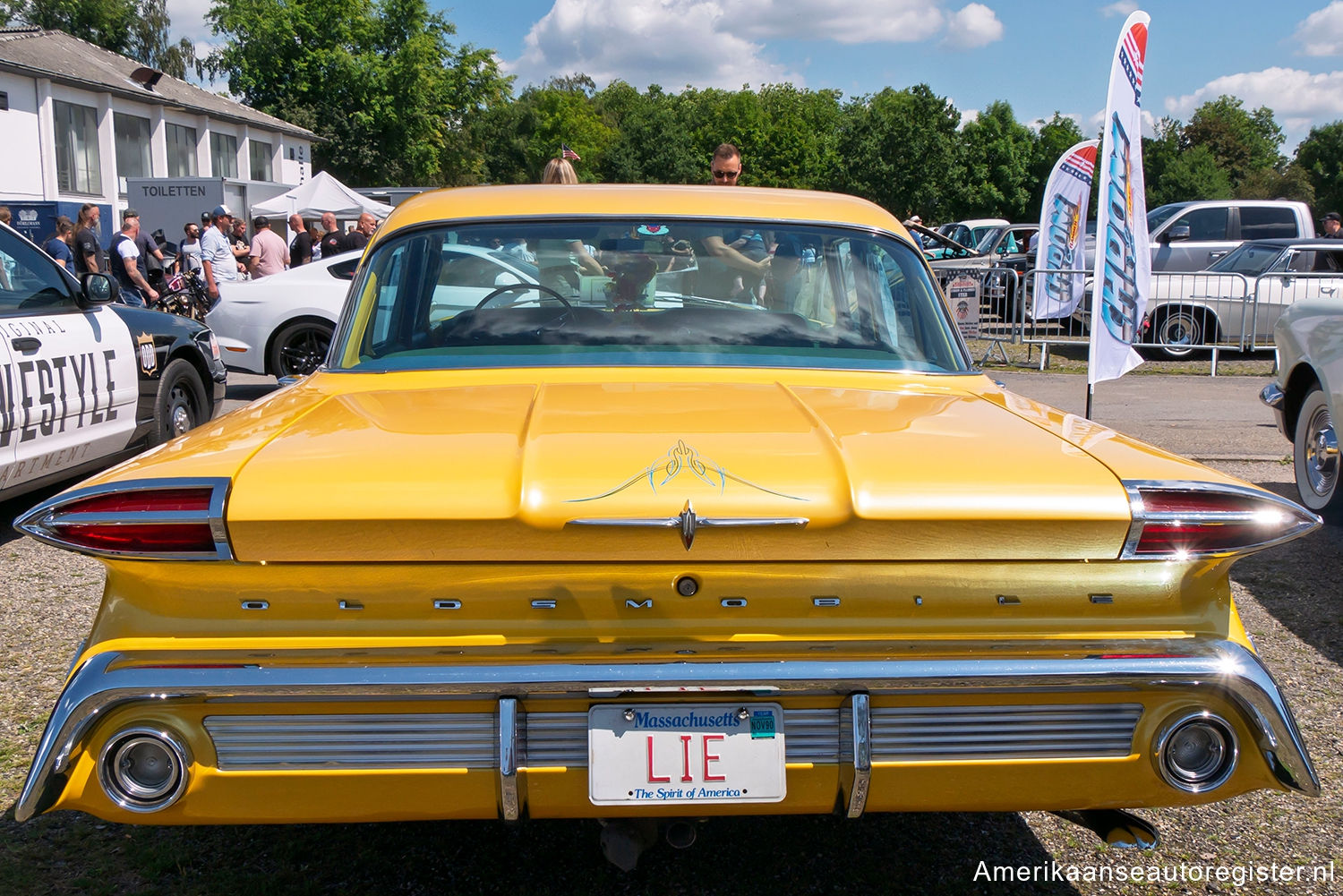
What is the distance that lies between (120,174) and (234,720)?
39251 millimetres

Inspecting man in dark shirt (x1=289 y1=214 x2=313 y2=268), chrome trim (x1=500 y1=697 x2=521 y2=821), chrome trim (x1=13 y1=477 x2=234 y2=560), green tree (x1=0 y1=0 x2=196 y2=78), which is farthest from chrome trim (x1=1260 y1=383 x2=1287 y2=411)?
green tree (x1=0 y1=0 x2=196 y2=78)

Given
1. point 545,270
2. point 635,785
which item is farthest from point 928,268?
point 635,785

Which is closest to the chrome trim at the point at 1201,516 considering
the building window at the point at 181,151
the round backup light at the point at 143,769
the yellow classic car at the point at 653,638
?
the yellow classic car at the point at 653,638

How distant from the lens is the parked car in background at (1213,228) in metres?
17.5

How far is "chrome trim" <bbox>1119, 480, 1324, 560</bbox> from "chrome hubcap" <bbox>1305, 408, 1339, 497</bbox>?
14.5 ft

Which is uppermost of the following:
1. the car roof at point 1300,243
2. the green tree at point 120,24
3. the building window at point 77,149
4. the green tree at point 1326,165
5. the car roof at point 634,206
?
the green tree at point 120,24

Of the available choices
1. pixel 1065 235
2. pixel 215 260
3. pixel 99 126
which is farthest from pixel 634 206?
pixel 99 126

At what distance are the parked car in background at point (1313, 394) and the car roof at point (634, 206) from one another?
132 inches

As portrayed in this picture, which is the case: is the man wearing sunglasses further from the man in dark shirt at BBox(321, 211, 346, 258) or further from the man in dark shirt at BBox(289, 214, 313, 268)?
the man in dark shirt at BBox(289, 214, 313, 268)

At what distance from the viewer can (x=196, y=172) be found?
41406mm

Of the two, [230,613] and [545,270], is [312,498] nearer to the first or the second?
[230,613]

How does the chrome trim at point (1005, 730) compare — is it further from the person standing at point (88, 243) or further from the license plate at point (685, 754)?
the person standing at point (88, 243)

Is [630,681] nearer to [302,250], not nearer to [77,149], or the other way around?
[302,250]

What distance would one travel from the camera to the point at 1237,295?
48.2 ft
